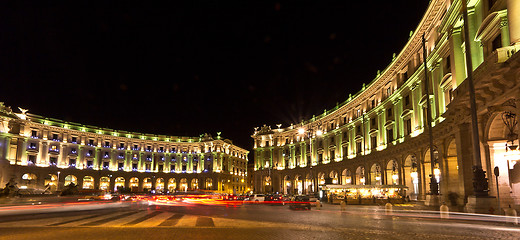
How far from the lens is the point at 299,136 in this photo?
88062 mm

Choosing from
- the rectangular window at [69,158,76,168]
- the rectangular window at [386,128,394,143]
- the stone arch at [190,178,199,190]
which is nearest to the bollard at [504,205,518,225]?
the rectangular window at [386,128,394,143]

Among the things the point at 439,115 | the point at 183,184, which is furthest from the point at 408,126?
the point at 183,184

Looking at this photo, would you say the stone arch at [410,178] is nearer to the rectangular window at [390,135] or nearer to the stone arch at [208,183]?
the rectangular window at [390,135]

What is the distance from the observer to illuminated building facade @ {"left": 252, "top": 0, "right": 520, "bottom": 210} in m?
20.4

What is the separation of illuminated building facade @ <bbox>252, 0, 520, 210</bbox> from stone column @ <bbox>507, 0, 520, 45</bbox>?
5 cm

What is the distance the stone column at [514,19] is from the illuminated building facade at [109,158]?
297ft

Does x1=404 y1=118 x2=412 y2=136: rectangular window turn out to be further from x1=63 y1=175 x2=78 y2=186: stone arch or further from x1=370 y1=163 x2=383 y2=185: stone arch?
x1=63 y1=175 x2=78 y2=186: stone arch

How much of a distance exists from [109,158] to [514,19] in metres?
105

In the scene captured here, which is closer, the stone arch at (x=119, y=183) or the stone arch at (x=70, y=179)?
the stone arch at (x=70, y=179)

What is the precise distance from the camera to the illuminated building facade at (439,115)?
20406 millimetres

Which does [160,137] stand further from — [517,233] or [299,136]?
[517,233]

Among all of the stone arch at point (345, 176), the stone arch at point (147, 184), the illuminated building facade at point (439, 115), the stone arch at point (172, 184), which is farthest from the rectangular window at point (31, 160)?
the stone arch at point (345, 176)

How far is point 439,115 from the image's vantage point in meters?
33.1

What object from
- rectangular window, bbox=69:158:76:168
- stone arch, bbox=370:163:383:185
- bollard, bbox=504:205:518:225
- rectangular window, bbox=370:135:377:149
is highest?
rectangular window, bbox=370:135:377:149
